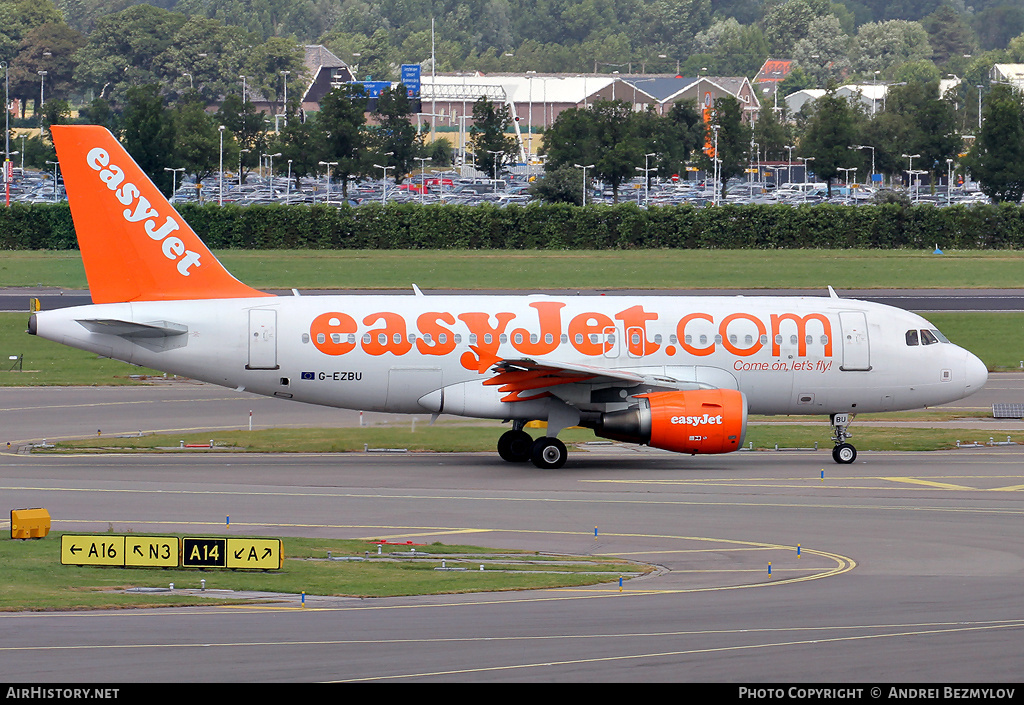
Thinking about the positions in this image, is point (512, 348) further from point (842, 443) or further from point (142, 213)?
point (142, 213)

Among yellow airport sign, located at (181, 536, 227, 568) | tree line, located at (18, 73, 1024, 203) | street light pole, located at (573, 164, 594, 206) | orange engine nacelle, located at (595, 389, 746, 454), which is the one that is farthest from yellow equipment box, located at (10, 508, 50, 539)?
tree line, located at (18, 73, 1024, 203)

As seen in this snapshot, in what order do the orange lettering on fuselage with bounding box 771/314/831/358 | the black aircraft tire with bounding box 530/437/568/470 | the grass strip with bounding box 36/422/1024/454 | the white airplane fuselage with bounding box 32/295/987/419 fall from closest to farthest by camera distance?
the black aircraft tire with bounding box 530/437/568/470
the white airplane fuselage with bounding box 32/295/987/419
the orange lettering on fuselage with bounding box 771/314/831/358
the grass strip with bounding box 36/422/1024/454

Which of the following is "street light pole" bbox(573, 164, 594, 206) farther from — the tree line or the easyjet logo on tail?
the easyjet logo on tail

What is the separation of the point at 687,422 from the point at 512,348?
→ 5.30 meters

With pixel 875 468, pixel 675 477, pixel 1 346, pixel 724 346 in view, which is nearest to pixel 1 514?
pixel 675 477

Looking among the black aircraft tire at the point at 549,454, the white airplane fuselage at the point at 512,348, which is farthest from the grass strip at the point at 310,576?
the white airplane fuselage at the point at 512,348

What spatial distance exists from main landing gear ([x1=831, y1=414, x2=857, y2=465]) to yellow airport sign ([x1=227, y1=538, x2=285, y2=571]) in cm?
1822

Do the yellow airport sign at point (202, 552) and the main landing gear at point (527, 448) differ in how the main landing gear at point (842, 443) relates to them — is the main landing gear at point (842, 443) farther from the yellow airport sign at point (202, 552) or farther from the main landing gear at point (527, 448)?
the yellow airport sign at point (202, 552)

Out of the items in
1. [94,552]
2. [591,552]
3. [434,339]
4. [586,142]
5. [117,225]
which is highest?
[586,142]

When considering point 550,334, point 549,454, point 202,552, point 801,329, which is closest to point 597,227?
point 801,329

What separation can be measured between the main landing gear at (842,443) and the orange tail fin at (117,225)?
17343mm

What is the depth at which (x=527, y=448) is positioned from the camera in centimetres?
3725

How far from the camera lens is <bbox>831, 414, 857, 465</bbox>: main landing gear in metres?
36.6
